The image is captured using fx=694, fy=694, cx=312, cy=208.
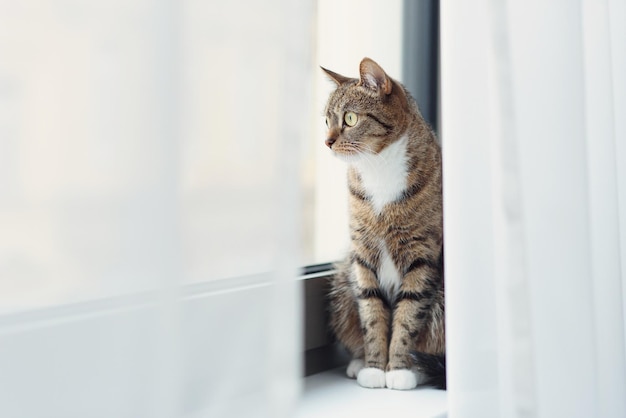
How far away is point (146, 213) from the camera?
46cm

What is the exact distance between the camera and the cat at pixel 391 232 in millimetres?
1059

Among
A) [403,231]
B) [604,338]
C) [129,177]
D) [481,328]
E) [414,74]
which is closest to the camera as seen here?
[129,177]

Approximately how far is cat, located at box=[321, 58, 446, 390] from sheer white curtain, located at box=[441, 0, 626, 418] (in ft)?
0.91

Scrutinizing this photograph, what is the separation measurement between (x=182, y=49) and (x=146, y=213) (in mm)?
116

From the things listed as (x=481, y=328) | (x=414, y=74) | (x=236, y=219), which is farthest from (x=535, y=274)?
(x=414, y=74)

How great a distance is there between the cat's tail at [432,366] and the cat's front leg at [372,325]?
6 centimetres

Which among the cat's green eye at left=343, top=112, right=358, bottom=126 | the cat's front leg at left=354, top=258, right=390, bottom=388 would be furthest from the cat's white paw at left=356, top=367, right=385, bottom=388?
the cat's green eye at left=343, top=112, right=358, bottom=126

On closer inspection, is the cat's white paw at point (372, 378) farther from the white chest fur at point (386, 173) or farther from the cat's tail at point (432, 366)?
the white chest fur at point (386, 173)

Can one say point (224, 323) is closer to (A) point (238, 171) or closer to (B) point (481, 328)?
(A) point (238, 171)

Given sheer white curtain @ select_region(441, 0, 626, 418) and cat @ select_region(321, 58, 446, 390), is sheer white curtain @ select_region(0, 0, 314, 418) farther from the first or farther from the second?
cat @ select_region(321, 58, 446, 390)

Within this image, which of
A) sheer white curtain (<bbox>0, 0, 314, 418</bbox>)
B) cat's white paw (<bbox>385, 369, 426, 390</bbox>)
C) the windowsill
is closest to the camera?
sheer white curtain (<bbox>0, 0, 314, 418</bbox>)

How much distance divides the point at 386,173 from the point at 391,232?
0.30ft

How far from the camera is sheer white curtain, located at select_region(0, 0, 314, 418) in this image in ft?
1.36

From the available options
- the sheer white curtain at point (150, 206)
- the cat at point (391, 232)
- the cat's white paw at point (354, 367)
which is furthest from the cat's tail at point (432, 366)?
the sheer white curtain at point (150, 206)
